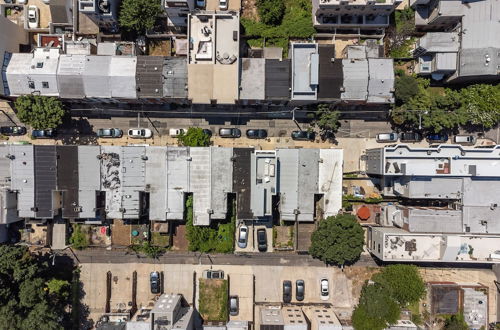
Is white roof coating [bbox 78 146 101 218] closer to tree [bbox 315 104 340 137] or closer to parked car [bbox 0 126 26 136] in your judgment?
parked car [bbox 0 126 26 136]

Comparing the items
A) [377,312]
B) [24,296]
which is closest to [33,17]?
[24,296]

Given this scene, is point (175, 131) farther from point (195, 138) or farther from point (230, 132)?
point (230, 132)

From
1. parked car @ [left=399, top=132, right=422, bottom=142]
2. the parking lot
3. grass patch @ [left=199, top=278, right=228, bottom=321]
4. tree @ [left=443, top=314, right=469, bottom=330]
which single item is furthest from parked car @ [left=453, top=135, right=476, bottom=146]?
grass patch @ [left=199, top=278, right=228, bottom=321]

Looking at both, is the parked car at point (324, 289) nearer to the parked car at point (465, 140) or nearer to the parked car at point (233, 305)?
the parked car at point (233, 305)

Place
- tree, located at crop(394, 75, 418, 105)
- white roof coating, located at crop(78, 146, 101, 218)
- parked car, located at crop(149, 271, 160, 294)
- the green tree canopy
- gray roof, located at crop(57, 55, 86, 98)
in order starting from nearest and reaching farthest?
1. the green tree canopy
2. gray roof, located at crop(57, 55, 86, 98)
3. white roof coating, located at crop(78, 146, 101, 218)
4. tree, located at crop(394, 75, 418, 105)
5. parked car, located at crop(149, 271, 160, 294)

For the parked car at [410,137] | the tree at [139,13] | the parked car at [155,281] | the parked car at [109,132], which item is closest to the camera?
the tree at [139,13]

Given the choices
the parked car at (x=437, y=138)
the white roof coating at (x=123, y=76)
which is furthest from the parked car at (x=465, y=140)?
the white roof coating at (x=123, y=76)
